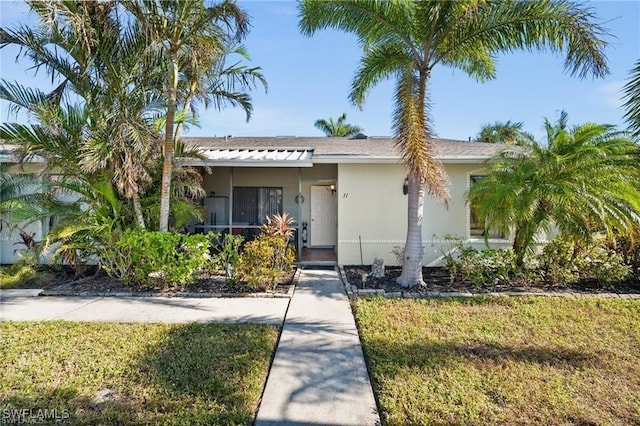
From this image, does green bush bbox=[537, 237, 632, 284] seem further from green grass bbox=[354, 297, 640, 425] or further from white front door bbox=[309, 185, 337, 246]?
white front door bbox=[309, 185, 337, 246]

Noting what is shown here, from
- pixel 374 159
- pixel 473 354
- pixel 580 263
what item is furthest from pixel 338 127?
pixel 473 354

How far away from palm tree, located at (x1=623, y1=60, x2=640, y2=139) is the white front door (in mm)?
10175

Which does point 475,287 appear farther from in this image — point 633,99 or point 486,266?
point 633,99

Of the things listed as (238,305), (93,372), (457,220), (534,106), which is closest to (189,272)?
Result: (238,305)

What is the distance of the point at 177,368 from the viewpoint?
12.8ft

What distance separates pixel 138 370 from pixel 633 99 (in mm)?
8200

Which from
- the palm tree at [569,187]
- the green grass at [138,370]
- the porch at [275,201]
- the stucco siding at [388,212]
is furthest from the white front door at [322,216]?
the green grass at [138,370]

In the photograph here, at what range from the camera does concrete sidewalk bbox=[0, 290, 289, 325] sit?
567 centimetres

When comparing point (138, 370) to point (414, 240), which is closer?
point (138, 370)

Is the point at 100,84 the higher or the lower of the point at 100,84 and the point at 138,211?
the higher

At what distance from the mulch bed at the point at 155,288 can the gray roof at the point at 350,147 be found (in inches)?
169

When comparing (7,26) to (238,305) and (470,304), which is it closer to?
(238,305)

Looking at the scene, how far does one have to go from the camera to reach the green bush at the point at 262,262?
7.13m

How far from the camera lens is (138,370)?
3.89 meters
